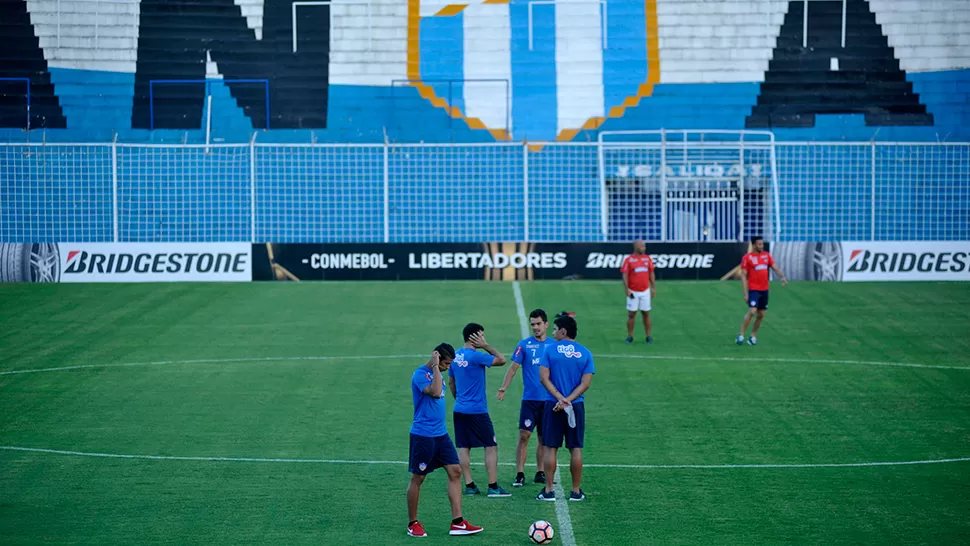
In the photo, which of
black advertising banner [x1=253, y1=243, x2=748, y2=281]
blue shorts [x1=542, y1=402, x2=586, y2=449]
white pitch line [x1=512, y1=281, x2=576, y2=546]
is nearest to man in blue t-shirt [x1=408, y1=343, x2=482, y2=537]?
white pitch line [x1=512, y1=281, x2=576, y2=546]

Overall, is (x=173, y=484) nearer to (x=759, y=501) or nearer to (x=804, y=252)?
(x=759, y=501)

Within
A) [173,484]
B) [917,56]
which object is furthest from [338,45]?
[173,484]

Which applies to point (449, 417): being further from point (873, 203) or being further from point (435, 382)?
point (873, 203)

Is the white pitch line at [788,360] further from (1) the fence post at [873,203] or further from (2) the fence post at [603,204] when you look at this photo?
(1) the fence post at [873,203]

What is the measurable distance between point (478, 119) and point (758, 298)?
1408 centimetres

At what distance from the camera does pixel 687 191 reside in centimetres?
3145

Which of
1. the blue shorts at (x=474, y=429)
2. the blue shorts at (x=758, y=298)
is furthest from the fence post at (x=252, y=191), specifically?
the blue shorts at (x=474, y=429)

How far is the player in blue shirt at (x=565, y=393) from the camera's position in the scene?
11.9 m

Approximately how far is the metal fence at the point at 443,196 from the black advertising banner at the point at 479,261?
5.73ft

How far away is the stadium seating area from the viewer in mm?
33938

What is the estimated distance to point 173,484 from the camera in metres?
12.7

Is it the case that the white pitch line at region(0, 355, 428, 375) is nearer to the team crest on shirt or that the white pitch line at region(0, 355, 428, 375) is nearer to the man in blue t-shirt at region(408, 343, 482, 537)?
the team crest on shirt

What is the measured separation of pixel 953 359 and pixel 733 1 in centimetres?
1722

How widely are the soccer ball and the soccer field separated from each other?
283 mm
